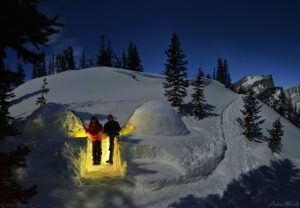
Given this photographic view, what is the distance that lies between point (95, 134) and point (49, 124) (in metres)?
2.10

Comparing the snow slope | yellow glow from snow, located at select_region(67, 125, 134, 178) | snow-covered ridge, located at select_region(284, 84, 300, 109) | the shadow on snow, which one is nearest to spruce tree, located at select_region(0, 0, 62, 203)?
the snow slope

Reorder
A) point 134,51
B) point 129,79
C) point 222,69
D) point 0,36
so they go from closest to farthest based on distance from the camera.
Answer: point 0,36 < point 129,79 < point 134,51 < point 222,69

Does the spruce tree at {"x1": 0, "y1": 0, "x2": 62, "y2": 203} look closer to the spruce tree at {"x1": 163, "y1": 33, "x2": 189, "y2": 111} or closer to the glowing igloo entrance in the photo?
the glowing igloo entrance

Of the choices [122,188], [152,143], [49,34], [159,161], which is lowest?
[122,188]

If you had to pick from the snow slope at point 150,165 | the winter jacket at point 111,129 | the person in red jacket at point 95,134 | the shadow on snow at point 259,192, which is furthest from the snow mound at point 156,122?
the shadow on snow at point 259,192

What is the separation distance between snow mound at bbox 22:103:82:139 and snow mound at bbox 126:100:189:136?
335cm

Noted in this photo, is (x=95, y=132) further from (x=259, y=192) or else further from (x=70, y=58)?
(x=70, y=58)

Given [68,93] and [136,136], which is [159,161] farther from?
[68,93]

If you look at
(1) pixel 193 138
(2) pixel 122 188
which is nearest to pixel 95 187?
(2) pixel 122 188

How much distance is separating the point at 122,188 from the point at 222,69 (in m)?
64.9

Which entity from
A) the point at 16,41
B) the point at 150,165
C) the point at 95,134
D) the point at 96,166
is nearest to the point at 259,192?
the point at 150,165

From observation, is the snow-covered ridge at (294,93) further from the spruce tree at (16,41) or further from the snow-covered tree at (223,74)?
the spruce tree at (16,41)

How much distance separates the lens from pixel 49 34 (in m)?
2.95

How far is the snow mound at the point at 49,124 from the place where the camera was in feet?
20.8
